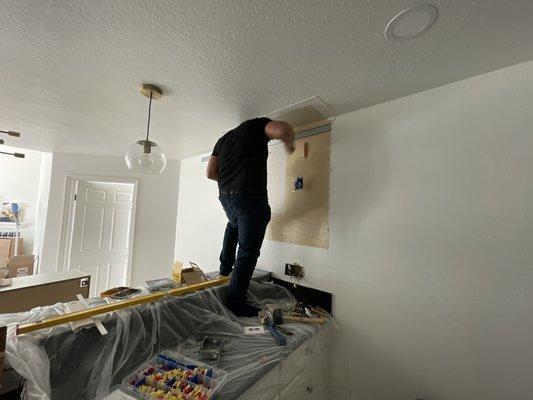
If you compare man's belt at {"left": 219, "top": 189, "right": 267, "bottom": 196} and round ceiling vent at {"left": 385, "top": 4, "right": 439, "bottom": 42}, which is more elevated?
round ceiling vent at {"left": 385, "top": 4, "right": 439, "bottom": 42}

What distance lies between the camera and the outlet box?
1.55 metres

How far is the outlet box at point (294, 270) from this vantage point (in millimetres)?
1548

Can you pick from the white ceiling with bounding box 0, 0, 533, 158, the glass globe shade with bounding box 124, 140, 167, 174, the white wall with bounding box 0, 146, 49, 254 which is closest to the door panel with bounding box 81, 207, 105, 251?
the white wall with bounding box 0, 146, 49, 254

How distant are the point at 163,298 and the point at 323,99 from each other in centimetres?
136

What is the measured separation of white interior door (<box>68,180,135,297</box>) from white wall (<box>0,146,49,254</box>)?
43.9 inches

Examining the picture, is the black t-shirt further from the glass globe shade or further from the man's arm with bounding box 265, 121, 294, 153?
the glass globe shade

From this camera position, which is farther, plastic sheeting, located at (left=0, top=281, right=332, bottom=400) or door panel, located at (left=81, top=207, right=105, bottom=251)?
door panel, located at (left=81, top=207, right=105, bottom=251)

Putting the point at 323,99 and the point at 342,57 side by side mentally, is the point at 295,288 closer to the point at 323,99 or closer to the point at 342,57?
the point at 323,99

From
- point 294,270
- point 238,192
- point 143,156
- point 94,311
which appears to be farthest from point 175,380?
point 143,156

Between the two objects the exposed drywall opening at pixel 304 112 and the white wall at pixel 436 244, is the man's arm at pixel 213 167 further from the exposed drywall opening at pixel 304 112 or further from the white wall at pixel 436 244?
the white wall at pixel 436 244

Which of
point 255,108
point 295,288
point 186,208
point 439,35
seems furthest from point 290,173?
point 186,208

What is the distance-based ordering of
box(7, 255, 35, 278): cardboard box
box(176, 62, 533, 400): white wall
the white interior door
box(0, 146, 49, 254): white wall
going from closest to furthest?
box(176, 62, 533, 400): white wall → box(7, 255, 35, 278): cardboard box → the white interior door → box(0, 146, 49, 254): white wall

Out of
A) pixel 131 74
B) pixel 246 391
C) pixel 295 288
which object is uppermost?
pixel 131 74

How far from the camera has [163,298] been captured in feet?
3.61
